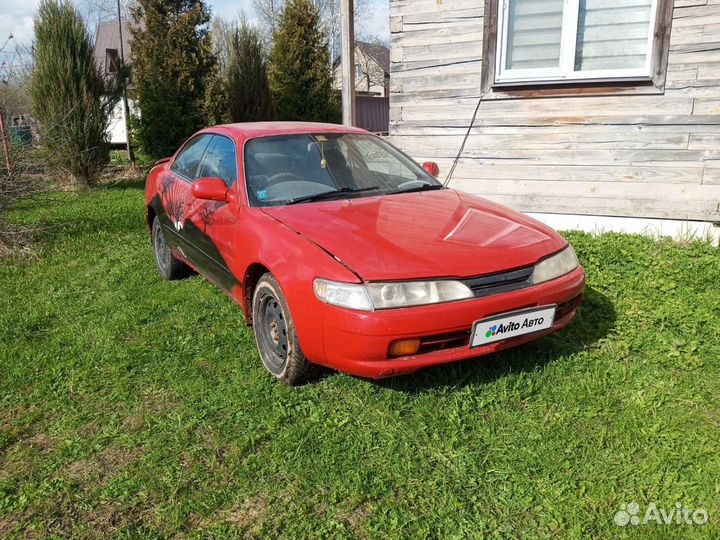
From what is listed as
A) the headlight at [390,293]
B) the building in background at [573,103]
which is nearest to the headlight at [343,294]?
the headlight at [390,293]

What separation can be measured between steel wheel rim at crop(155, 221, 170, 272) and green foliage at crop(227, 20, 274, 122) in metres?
10.2

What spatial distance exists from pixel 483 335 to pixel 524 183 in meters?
3.81

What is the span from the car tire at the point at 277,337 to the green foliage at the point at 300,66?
47.4 feet

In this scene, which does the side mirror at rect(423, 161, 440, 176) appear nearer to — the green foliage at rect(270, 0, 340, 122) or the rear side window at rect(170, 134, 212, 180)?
the rear side window at rect(170, 134, 212, 180)

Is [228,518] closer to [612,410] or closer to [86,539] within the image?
[86,539]

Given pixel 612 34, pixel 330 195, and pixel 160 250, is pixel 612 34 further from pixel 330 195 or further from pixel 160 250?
pixel 160 250

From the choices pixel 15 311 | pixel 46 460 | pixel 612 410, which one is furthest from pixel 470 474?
pixel 15 311

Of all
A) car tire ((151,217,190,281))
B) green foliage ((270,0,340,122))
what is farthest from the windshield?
green foliage ((270,0,340,122))

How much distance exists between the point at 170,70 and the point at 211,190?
32.7 ft

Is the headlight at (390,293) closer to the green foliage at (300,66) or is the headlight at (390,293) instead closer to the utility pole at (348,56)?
the utility pole at (348,56)

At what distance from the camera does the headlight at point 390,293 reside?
105 inches

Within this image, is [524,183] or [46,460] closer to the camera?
[46,460]

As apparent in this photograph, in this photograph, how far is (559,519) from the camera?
7.41ft

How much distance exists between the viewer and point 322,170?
3.90 metres
